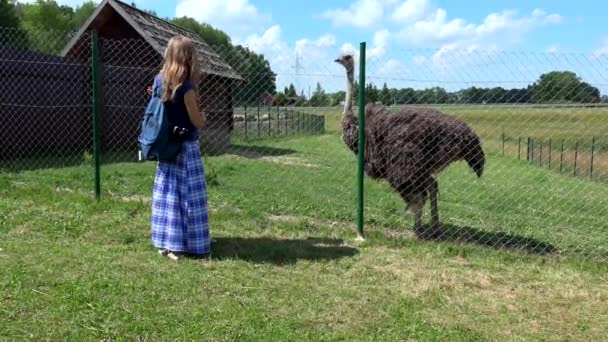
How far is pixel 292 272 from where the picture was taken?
213 inches

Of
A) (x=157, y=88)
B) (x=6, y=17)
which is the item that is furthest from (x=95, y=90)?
(x=6, y=17)

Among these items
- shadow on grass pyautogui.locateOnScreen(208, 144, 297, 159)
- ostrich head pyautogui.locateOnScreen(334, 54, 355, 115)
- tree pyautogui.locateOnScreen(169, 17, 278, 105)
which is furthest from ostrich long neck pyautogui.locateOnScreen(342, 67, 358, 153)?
shadow on grass pyautogui.locateOnScreen(208, 144, 297, 159)

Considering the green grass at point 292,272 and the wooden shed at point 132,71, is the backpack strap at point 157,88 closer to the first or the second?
the green grass at point 292,272

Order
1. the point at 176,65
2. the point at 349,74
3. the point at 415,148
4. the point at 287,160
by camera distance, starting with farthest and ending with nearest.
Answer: the point at 287,160, the point at 349,74, the point at 415,148, the point at 176,65

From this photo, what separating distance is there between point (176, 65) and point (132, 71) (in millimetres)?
10588

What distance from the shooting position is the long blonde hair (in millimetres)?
5410

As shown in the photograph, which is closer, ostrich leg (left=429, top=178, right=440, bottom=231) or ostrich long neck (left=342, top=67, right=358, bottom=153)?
ostrich leg (left=429, top=178, right=440, bottom=231)

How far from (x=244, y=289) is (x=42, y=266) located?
166 cm

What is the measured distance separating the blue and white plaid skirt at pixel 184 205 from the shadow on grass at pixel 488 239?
8.35 feet

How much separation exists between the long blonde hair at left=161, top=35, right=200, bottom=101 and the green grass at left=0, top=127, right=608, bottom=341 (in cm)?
147

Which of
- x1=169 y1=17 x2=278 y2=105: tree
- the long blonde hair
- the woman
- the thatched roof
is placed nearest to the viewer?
the long blonde hair

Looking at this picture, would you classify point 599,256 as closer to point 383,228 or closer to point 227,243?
point 383,228

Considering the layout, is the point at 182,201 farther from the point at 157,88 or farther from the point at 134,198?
the point at 134,198

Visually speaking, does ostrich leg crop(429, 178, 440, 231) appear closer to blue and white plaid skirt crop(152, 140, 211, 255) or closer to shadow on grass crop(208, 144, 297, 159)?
blue and white plaid skirt crop(152, 140, 211, 255)
